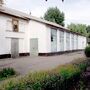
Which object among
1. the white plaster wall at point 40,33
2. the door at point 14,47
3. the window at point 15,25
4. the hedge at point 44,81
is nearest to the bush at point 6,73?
the hedge at point 44,81

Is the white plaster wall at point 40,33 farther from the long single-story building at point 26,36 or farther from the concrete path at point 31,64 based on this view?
the concrete path at point 31,64

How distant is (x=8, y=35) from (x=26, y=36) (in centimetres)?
490

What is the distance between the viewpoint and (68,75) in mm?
8203

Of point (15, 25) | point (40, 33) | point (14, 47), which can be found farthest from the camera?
point (40, 33)

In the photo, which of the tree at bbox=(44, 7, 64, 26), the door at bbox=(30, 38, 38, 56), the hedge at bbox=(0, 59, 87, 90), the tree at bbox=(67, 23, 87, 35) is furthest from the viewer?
the tree at bbox=(67, 23, 87, 35)

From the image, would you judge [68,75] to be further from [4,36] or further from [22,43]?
[22,43]

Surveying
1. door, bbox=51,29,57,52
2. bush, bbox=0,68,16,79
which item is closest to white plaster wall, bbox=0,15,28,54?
door, bbox=51,29,57,52

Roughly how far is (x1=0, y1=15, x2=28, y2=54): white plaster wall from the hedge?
20447 millimetres

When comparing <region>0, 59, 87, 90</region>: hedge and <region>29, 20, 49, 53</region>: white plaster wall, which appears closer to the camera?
<region>0, 59, 87, 90</region>: hedge

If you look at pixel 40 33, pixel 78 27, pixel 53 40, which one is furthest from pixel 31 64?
pixel 78 27

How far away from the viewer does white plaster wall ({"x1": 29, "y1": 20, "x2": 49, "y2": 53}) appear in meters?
34.0

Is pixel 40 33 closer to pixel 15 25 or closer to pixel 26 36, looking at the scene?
pixel 26 36

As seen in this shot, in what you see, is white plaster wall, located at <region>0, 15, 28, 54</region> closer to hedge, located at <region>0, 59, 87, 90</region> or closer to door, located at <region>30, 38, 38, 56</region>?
door, located at <region>30, 38, 38, 56</region>

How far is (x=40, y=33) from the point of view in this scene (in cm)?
3422
